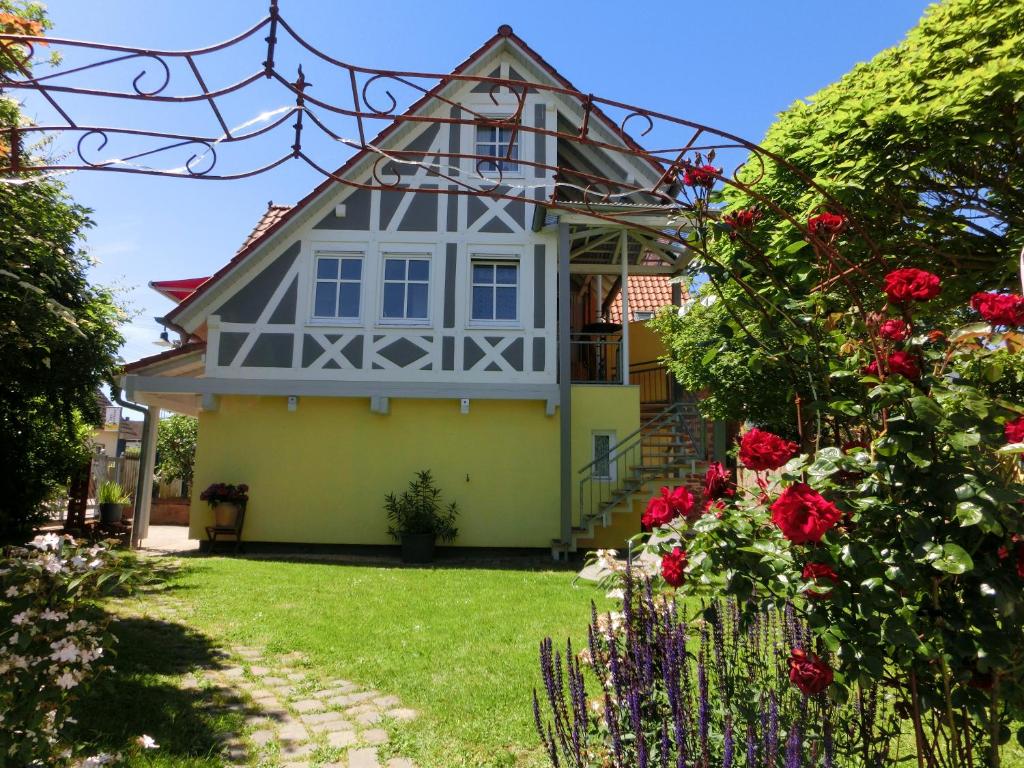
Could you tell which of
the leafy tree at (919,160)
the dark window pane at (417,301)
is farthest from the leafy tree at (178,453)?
the leafy tree at (919,160)

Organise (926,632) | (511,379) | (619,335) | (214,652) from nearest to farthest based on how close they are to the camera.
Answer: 1. (926,632)
2. (214,652)
3. (511,379)
4. (619,335)

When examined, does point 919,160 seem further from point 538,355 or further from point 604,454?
point 604,454

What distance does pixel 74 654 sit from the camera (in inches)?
96.9

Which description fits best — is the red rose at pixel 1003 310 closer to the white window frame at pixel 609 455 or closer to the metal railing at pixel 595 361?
the white window frame at pixel 609 455

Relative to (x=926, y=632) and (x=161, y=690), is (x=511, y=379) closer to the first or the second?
(x=161, y=690)

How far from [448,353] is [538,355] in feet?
4.72

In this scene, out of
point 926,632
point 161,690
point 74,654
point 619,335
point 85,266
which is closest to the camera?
point 926,632

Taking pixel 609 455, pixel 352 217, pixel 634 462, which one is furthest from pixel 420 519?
pixel 352 217

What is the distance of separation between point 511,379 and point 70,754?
9228 mm

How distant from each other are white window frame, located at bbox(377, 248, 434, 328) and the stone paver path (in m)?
7.35

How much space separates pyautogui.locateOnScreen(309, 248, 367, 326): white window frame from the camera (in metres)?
11.8

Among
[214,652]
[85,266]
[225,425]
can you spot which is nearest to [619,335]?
[225,425]

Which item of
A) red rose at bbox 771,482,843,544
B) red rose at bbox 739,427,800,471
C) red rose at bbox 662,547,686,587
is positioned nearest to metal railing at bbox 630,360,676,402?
red rose at bbox 662,547,686,587

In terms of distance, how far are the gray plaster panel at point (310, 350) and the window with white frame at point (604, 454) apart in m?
4.65
